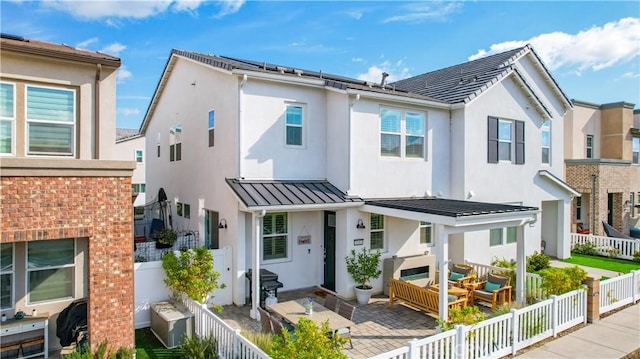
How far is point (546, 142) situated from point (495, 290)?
1055cm

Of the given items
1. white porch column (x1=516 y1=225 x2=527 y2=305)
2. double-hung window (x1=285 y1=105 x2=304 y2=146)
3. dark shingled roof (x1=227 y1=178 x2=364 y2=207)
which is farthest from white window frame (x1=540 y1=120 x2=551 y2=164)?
double-hung window (x1=285 y1=105 x2=304 y2=146)

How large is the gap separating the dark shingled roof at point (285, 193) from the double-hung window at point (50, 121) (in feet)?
14.2

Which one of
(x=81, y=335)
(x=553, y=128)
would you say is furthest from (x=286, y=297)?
(x=553, y=128)

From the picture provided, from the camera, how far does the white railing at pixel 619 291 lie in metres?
11.1

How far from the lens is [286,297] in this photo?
1207cm

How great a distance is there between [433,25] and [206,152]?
9.50 m

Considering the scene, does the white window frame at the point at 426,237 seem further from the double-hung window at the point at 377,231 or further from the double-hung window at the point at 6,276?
the double-hung window at the point at 6,276

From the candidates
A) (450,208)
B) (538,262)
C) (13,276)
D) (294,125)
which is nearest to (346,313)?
(450,208)

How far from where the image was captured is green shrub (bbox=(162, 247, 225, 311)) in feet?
31.5

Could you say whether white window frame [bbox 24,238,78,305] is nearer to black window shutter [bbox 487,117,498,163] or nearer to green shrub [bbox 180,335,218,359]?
green shrub [bbox 180,335,218,359]

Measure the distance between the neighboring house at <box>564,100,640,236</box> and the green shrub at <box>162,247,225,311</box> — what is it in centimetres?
2150

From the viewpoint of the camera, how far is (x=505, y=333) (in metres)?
8.46

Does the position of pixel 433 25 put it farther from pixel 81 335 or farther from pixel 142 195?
pixel 142 195

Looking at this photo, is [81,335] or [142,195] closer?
[81,335]
